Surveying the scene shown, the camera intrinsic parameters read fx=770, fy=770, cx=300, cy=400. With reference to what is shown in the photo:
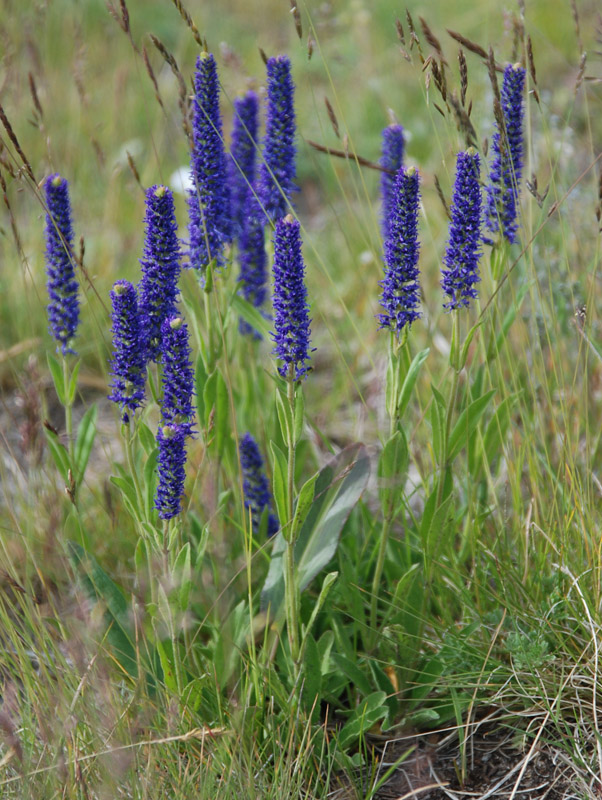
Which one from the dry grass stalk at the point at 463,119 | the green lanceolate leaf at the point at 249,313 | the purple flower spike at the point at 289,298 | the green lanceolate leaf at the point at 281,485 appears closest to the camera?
the purple flower spike at the point at 289,298

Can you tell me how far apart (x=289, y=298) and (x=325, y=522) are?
0.83 metres

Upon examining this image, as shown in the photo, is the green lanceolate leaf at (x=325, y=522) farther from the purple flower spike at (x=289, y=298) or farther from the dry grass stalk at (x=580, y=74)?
the dry grass stalk at (x=580, y=74)

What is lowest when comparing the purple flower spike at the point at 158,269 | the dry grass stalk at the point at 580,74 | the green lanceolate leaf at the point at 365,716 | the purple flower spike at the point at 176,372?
the green lanceolate leaf at the point at 365,716

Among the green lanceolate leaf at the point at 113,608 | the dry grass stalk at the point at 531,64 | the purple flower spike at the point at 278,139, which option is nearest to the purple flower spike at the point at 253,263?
the purple flower spike at the point at 278,139

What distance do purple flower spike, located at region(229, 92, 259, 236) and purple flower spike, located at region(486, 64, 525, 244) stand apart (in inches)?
34.7

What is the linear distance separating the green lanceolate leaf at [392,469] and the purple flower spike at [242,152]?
1.03m

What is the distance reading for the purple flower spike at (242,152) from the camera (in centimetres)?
279

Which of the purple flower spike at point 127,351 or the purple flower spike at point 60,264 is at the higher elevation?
the purple flower spike at point 60,264

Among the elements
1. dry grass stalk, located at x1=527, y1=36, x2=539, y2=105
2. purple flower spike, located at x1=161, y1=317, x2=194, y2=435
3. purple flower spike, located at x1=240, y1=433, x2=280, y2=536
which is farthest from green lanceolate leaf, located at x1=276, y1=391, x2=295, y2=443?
dry grass stalk, located at x1=527, y1=36, x2=539, y2=105

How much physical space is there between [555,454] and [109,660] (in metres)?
1.94

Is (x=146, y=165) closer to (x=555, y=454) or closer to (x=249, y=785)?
(x=555, y=454)

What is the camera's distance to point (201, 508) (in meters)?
2.98

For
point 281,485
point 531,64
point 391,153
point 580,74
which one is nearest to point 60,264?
point 281,485

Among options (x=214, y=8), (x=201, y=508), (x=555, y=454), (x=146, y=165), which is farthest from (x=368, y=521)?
(x=214, y=8)
